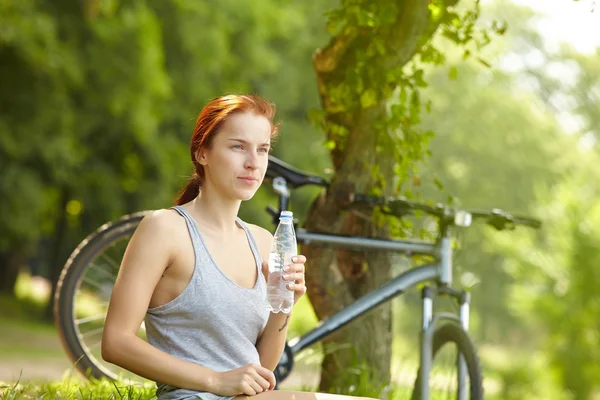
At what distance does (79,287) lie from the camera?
16.4 ft

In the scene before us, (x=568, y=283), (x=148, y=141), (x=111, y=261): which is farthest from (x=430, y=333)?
(x=568, y=283)

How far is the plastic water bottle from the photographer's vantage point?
8.96 ft

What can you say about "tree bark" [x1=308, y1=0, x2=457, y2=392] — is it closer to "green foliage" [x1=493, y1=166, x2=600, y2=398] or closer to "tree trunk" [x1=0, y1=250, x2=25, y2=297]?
"green foliage" [x1=493, y1=166, x2=600, y2=398]

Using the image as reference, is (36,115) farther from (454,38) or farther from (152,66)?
(454,38)

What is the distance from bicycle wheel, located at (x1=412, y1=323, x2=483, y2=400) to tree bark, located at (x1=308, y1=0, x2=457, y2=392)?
30.4 inches

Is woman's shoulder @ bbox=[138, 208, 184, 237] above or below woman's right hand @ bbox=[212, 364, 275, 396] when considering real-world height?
above

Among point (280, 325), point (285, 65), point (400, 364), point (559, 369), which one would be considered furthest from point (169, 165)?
point (280, 325)

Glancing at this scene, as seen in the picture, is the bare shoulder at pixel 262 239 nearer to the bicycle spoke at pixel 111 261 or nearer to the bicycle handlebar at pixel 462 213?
the bicycle handlebar at pixel 462 213

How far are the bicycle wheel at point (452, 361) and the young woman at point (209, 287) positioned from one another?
Result: 1.33 m

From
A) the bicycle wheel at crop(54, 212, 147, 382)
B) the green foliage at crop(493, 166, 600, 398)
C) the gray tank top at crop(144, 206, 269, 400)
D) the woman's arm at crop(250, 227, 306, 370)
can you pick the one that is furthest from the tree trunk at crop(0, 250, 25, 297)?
the gray tank top at crop(144, 206, 269, 400)

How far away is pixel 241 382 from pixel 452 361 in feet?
6.26

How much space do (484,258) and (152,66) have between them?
2386cm

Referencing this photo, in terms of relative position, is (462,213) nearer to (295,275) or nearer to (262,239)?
(262,239)

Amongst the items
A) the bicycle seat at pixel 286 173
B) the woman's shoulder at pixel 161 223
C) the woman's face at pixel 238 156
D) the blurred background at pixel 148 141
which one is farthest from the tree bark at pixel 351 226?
the blurred background at pixel 148 141
